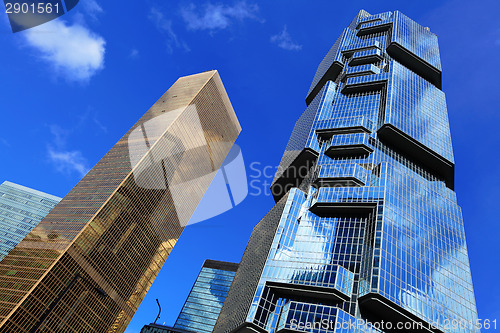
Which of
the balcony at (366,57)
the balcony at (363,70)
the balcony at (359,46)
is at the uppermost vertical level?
the balcony at (359,46)

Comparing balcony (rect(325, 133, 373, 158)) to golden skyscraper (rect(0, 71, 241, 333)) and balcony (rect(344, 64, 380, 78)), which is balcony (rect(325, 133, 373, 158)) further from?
golden skyscraper (rect(0, 71, 241, 333))

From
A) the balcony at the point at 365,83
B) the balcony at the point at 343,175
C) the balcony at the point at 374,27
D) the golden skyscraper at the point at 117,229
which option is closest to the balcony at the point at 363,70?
the balcony at the point at 365,83

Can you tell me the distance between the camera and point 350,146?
328 ft

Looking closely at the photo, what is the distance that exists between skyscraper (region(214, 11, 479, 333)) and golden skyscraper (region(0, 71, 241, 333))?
51.3 meters

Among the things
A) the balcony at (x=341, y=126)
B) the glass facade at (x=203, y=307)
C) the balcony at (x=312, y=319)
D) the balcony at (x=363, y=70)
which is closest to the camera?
the balcony at (x=312, y=319)

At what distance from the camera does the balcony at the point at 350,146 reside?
9958cm

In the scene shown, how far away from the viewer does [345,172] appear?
9288 cm

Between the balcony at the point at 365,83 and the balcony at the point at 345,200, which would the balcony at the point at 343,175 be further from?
the balcony at the point at 365,83

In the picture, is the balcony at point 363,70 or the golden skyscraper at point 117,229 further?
the balcony at point 363,70

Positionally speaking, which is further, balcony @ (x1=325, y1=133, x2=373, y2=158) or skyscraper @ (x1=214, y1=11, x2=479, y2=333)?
balcony @ (x1=325, y1=133, x2=373, y2=158)

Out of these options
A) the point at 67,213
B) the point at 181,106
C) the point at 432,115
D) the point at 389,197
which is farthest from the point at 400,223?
the point at 181,106

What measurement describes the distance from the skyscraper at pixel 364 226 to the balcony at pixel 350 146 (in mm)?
254

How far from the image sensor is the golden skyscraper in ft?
356

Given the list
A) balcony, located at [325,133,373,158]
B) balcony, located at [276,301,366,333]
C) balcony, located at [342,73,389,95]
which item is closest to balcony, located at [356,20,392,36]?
balcony, located at [342,73,389,95]
